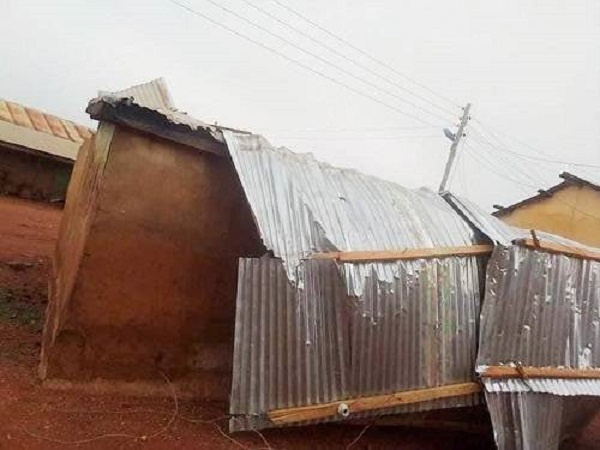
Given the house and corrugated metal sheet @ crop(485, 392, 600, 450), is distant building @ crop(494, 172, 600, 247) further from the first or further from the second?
the house

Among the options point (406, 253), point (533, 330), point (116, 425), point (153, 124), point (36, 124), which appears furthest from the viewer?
point (36, 124)

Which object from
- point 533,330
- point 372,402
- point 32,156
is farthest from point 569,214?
point 32,156

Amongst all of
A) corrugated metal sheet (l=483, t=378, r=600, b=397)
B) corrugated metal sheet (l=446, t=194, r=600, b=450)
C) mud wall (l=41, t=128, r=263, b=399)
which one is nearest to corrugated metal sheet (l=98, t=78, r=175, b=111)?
mud wall (l=41, t=128, r=263, b=399)

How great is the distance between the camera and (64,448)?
3971 millimetres

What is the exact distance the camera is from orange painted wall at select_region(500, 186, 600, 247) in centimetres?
1644

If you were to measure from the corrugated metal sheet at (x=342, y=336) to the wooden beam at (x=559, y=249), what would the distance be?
107cm

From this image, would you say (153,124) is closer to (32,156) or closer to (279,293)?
(279,293)

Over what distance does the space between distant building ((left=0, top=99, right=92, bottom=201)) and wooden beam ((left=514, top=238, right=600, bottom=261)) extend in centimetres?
1731

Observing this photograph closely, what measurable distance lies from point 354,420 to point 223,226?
2568 millimetres

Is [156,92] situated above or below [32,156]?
above

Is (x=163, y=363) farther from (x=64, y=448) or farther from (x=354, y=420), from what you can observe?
(x=354, y=420)

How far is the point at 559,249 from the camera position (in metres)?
5.96

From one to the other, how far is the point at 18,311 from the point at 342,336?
4.75 metres

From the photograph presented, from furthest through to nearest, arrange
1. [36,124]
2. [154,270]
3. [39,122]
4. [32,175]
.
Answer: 1. [39,122]
2. [36,124]
3. [32,175]
4. [154,270]
